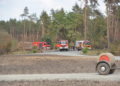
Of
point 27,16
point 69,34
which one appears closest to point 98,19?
point 69,34

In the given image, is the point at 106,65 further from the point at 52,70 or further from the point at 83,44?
the point at 83,44

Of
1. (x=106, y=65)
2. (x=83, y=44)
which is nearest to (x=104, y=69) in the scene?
(x=106, y=65)

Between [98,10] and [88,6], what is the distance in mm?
7260

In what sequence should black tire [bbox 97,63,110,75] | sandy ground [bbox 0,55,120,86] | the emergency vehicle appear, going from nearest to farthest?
sandy ground [bbox 0,55,120,86] < black tire [bbox 97,63,110,75] < the emergency vehicle

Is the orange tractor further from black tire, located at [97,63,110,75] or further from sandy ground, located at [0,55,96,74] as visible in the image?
sandy ground, located at [0,55,96,74]

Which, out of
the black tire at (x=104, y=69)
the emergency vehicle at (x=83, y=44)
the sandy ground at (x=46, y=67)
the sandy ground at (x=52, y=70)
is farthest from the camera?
the emergency vehicle at (x=83, y=44)

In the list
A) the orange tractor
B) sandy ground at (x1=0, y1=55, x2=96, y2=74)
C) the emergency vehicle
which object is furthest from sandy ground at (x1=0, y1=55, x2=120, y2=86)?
the emergency vehicle

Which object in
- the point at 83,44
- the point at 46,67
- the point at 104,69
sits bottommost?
the point at 46,67

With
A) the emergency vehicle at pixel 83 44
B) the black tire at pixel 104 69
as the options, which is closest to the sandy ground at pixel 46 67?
the black tire at pixel 104 69

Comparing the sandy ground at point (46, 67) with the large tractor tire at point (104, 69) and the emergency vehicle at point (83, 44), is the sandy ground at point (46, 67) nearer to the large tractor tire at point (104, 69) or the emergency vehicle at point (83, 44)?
the large tractor tire at point (104, 69)

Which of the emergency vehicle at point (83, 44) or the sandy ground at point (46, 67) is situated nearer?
the sandy ground at point (46, 67)

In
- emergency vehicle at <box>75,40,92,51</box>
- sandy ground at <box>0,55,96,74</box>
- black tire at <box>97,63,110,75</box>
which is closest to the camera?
black tire at <box>97,63,110,75</box>

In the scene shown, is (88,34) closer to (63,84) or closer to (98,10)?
(98,10)

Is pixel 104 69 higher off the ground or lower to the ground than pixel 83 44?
lower
